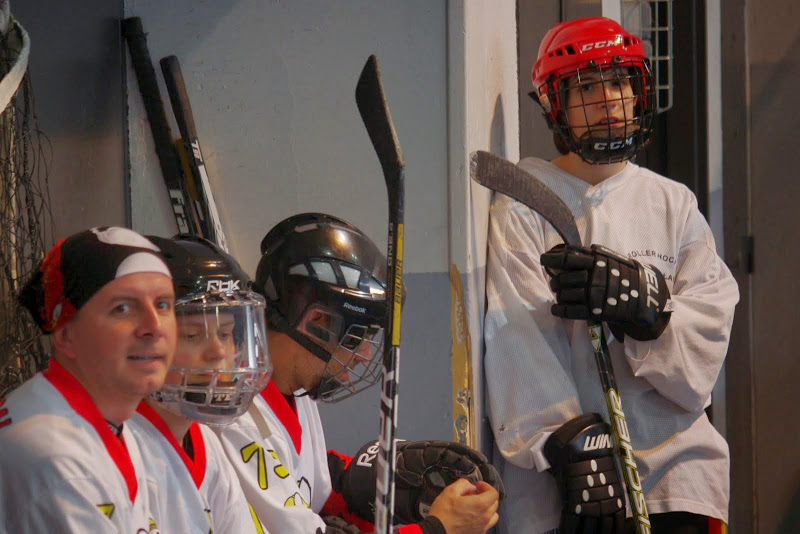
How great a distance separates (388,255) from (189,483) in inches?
16.2

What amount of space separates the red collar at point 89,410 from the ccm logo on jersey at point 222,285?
0.27 metres

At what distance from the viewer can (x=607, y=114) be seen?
7.17ft

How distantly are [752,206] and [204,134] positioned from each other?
2390 mm

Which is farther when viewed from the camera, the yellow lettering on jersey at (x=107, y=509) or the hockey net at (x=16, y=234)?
the hockey net at (x=16, y=234)

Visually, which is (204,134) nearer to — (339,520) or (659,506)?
(339,520)

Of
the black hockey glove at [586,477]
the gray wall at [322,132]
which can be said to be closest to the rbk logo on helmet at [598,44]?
Answer: the gray wall at [322,132]

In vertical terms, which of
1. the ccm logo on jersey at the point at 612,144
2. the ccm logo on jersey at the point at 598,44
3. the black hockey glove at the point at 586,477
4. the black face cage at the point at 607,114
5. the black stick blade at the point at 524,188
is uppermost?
the ccm logo on jersey at the point at 598,44

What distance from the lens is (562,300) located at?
2078 mm

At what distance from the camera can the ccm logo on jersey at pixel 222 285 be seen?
1.50 meters

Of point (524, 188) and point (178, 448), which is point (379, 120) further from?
point (524, 188)

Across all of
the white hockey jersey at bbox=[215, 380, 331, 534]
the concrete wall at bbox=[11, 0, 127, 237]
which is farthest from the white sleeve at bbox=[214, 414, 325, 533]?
the concrete wall at bbox=[11, 0, 127, 237]

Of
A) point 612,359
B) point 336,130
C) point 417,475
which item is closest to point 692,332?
point 612,359

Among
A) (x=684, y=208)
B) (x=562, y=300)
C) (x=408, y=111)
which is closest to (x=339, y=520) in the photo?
(x=562, y=300)

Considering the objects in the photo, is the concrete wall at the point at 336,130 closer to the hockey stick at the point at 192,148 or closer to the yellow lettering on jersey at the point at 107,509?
the hockey stick at the point at 192,148
